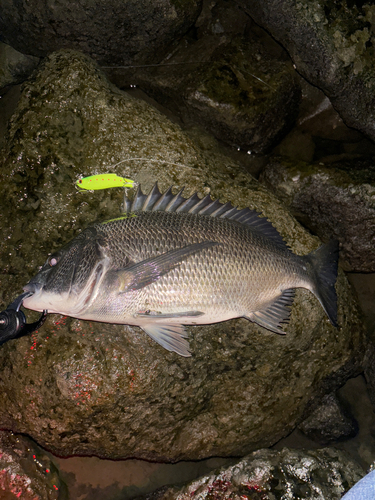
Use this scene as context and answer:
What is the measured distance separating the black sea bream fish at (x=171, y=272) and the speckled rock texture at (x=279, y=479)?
132 cm

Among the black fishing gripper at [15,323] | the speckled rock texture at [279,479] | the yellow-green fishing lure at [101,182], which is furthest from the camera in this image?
the yellow-green fishing lure at [101,182]

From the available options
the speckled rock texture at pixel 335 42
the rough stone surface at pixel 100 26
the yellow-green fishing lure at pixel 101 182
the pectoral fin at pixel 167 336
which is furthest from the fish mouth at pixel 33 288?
the speckled rock texture at pixel 335 42

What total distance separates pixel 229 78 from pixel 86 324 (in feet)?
10.3

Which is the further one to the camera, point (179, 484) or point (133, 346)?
point (179, 484)

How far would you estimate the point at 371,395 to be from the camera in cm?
421

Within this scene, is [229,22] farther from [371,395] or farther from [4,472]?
[4,472]

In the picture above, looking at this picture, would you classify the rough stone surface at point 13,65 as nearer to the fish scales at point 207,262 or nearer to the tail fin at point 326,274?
the fish scales at point 207,262

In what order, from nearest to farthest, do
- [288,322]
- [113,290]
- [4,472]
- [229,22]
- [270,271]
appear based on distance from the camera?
[113,290], [270,271], [288,322], [4,472], [229,22]

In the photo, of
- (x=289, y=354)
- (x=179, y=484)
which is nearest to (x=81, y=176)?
(x=289, y=354)

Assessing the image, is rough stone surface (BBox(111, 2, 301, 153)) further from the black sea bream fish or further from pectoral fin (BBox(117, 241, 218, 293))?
pectoral fin (BBox(117, 241, 218, 293))

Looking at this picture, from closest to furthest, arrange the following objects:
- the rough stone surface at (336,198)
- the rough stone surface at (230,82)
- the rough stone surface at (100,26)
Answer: the rough stone surface at (100,26), the rough stone surface at (336,198), the rough stone surface at (230,82)

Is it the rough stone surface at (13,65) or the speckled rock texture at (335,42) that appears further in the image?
the rough stone surface at (13,65)

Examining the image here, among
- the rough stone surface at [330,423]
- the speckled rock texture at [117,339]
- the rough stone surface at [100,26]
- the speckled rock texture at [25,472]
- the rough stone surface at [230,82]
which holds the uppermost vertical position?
the rough stone surface at [100,26]

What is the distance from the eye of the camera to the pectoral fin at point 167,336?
300 cm
